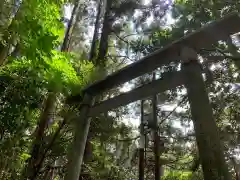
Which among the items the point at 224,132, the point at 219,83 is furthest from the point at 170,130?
the point at 219,83

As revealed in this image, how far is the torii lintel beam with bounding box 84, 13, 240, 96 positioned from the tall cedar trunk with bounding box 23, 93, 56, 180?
6.54 ft

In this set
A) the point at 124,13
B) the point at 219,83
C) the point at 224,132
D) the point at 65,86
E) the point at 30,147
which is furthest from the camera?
the point at 124,13

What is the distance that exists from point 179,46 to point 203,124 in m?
0.88

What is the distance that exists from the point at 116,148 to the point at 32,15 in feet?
27.3

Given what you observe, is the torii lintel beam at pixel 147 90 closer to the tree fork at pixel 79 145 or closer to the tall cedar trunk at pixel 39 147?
the tree fork at pixel 79 145

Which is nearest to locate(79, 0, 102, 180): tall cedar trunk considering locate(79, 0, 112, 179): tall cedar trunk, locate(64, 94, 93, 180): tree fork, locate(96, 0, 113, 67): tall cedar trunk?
locate(79, 0, 112, 179): tall cedar trunk

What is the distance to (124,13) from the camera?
7.54m

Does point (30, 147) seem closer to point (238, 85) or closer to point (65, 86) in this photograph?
point (65, 86)

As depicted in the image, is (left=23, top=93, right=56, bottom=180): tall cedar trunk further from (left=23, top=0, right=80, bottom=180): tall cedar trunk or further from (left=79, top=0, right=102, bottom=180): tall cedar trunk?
(left=79, top=0, right=102, bottom=180): tall cedar trunk

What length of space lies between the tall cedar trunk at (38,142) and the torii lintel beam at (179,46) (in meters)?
1.99

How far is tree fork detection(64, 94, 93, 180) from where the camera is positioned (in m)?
3.19

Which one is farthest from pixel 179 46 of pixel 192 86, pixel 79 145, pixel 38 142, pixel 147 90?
pixel 38 142

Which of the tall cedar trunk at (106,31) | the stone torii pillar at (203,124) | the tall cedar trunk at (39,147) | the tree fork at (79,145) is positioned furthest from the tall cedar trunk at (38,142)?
the stone torii pillar at (203,124)

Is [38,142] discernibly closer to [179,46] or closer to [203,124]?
[179,46]
